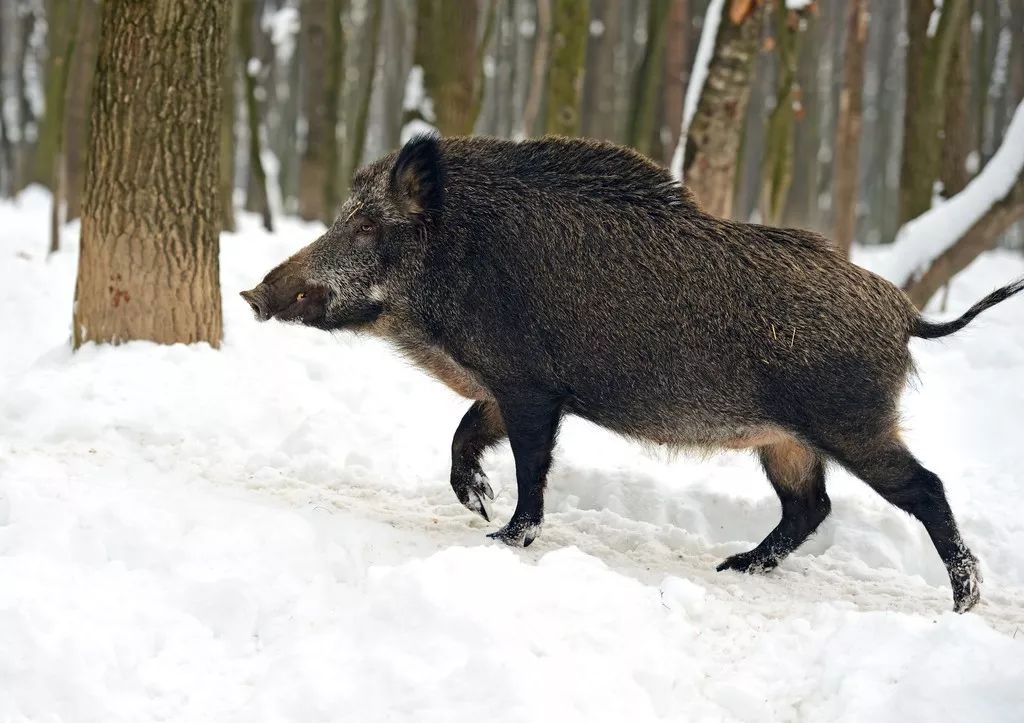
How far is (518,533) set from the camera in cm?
512

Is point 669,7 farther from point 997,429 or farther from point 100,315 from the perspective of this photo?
point 100,315

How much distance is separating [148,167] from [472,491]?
2809 millimetres

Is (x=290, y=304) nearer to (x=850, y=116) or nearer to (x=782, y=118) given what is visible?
(x=782, y=118)

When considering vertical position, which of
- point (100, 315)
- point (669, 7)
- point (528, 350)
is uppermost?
point (669, 7)

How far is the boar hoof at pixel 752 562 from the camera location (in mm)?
5246

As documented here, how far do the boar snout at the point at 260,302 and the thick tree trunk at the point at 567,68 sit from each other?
646 cm

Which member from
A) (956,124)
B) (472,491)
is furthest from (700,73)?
(472,491)

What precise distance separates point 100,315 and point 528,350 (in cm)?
297

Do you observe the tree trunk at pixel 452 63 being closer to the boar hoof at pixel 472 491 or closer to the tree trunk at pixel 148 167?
the tree trunk at pixel 148 167

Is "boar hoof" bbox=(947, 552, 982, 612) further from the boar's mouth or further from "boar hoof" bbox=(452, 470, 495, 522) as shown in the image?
the boar's mouth

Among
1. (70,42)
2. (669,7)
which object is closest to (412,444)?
(70,42)

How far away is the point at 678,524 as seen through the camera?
586cm

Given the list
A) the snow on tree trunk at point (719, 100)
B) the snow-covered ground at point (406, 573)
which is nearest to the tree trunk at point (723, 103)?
the snow on tree trunk at point (719, 100)

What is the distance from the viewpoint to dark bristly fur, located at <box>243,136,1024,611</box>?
478cm
